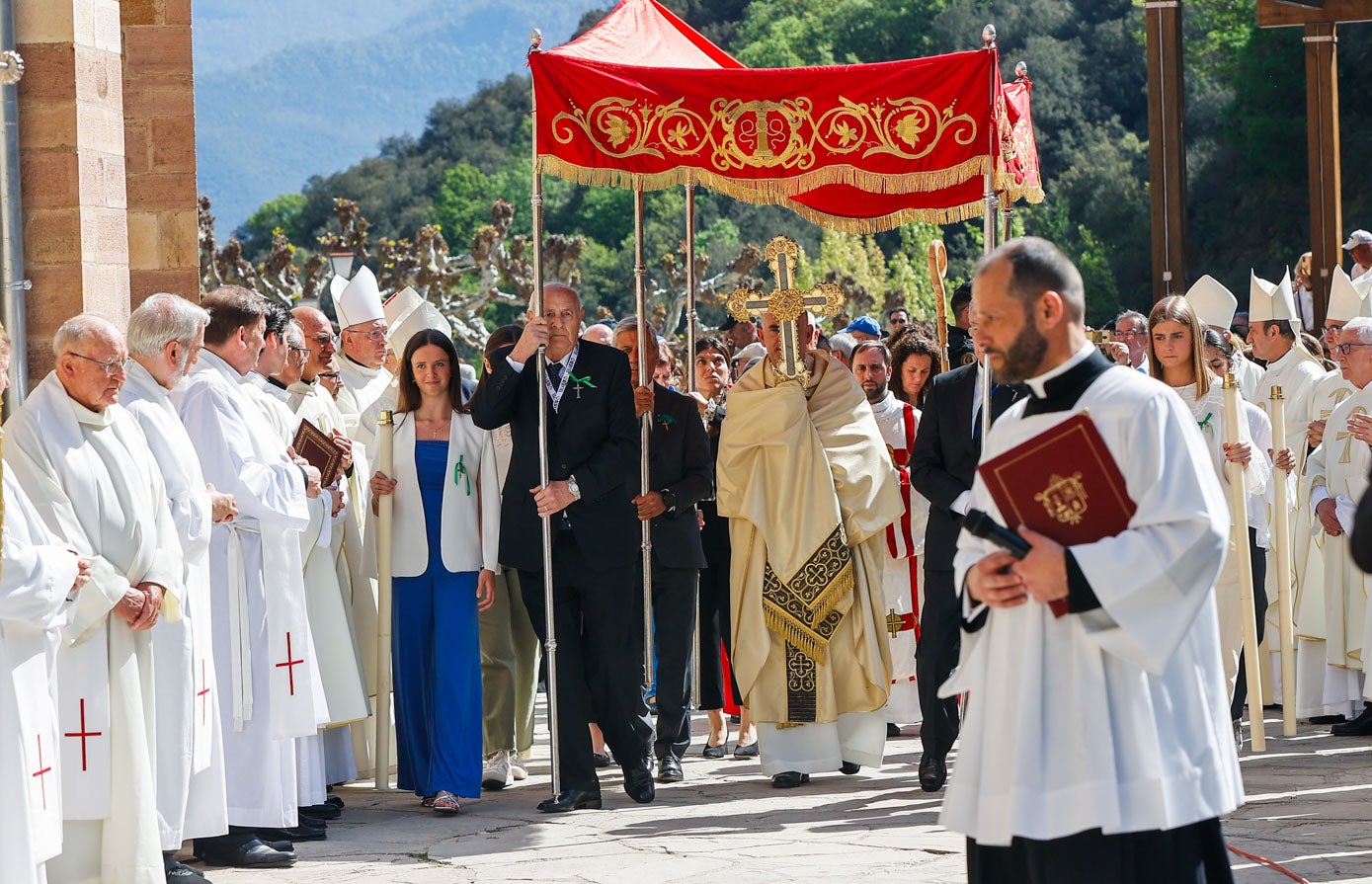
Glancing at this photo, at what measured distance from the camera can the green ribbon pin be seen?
25.9ft

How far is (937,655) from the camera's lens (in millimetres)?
7699

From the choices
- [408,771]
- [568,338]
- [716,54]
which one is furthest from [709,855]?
[716,54]

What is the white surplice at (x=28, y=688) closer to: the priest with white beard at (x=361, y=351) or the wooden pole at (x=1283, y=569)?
the priest with white beard at (x=361, y=351)

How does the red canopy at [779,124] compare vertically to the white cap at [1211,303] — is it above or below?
above

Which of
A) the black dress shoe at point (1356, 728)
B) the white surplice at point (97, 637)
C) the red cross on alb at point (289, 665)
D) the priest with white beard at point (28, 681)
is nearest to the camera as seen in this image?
the priest with white beard at point (28, 681)

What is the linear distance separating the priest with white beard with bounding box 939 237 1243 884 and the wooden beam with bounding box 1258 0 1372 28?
490 inches

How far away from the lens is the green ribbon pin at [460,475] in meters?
7.89

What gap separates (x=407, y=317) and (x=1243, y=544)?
434 centimetres

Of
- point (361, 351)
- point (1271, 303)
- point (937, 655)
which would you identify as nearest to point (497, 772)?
point (937, 655)

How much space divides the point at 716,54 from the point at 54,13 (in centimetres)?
321

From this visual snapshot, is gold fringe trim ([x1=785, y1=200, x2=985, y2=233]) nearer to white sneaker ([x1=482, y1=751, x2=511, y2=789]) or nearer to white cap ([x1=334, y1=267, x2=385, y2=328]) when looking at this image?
white cap ([x1=334, y1=267, x2=385, y2=328])

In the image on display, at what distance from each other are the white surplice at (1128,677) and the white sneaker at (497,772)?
4.62m

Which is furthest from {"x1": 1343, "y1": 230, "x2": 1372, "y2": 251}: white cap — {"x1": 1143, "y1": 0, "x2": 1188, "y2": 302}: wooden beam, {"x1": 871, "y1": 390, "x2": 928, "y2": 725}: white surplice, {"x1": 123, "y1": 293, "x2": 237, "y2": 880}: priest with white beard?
{"x1": 123, "y1": 293, "x2": 237, "y2": 880}: priest with white beard

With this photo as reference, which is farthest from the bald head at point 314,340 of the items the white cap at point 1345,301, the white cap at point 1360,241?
the white cap at point 1360,241
